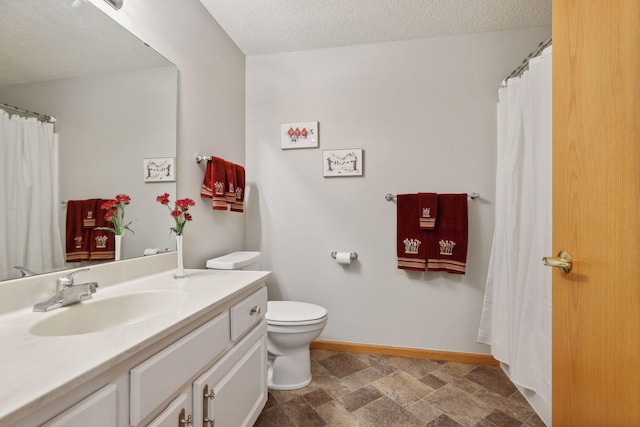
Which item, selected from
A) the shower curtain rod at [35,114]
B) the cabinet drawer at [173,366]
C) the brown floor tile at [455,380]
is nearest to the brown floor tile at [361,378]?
the brown floor tile at [455,380]

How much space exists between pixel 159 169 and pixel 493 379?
2426 mm

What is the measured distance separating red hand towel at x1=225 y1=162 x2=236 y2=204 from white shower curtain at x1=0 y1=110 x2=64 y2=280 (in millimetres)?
1013

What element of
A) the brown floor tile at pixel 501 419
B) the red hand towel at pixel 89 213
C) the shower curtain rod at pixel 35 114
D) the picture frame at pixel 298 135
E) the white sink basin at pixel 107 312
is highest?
the picture frame at pixel 298 135

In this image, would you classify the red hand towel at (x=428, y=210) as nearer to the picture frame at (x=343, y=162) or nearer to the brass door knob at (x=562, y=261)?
the picture frame at (x=343, y=162)

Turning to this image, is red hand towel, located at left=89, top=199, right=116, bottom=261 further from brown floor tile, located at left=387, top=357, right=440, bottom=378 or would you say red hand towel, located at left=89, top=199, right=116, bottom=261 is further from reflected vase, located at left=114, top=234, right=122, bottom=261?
brown floor tile, located at left=387, top=357, right=440, bottom=378

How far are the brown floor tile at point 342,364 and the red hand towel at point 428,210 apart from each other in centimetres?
110

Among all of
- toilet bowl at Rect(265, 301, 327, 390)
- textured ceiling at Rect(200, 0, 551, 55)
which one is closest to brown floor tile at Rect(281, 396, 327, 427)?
toilet bowl at Rect(265, 301, 327, 390)

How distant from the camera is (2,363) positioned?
0.59 m

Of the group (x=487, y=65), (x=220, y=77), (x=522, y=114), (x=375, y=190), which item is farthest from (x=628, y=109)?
(x=220, y=77)

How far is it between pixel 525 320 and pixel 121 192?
2149mm

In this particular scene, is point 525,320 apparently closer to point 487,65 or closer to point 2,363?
point 487,65

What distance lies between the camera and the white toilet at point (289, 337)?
1.72 meters

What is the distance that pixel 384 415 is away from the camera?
1.58m

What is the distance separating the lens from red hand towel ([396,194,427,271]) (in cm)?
215
